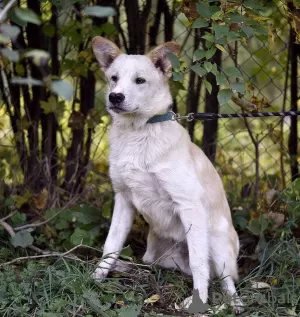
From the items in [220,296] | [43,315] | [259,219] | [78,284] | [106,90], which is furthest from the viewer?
[259,219]

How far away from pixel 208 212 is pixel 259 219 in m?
0.53

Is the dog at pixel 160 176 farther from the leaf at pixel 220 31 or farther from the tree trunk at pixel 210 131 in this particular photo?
the tree trunk at pixel 210 131

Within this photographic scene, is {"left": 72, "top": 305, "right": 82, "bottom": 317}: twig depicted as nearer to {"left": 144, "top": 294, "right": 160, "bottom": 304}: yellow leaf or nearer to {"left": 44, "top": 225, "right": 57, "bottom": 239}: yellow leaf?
{"left": 144, "top": 294, "right": 160, "bottom": 304}: yellow leaf

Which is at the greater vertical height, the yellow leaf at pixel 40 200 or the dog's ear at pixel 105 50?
the dog's ear at pixel 105 50

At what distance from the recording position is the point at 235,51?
11.9ft

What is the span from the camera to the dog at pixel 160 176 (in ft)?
9.97

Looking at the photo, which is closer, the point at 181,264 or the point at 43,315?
the point at 43,315

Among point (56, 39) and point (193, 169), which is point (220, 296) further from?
point (56, 39)

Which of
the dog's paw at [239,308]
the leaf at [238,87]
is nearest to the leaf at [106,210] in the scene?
the dog's paw at [239,308]

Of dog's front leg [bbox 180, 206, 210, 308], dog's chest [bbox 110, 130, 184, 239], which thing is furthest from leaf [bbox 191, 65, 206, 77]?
dog's front leg [bbox 180, 206, 210, 308]

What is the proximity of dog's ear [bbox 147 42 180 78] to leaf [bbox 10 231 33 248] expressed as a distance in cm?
115

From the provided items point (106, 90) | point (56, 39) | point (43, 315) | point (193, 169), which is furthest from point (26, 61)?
point (43, 315)

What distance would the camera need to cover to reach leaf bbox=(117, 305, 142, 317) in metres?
2.67

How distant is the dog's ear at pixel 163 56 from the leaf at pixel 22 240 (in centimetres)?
115
